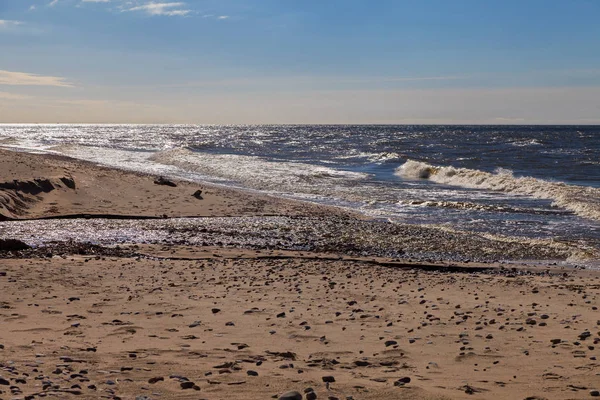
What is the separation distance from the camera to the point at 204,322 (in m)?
7.65

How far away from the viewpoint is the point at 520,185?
1134 inches

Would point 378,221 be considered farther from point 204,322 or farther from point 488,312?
point 204,322

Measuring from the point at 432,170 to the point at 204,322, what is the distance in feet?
108

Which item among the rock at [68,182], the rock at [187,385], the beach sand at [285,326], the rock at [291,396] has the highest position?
the rock at [68,182]

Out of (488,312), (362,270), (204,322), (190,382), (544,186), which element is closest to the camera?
(190,382)

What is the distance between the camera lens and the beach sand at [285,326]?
5477 mm

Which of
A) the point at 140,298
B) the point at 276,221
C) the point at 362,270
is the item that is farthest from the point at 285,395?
the point at 276,221

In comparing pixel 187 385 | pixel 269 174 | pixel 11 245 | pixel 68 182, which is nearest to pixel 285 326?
pixel 187 385

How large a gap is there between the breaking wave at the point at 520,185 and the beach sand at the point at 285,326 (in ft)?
35.4

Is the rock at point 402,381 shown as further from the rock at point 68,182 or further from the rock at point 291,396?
the rock at point 68,182

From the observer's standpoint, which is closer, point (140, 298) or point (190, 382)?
point (190, 382)

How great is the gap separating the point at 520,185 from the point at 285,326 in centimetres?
2389

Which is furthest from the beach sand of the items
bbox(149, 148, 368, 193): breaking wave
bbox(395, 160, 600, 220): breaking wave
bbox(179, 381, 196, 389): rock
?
bbox(149, 148, 368, 193): breaking wave

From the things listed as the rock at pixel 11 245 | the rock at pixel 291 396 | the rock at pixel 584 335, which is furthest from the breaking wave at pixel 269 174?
the rock at pixel 291 396
